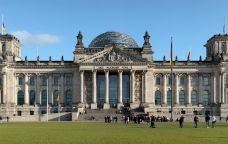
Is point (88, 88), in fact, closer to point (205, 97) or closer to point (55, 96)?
point (55, 96)

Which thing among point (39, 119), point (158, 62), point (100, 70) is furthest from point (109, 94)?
point (39, 119)

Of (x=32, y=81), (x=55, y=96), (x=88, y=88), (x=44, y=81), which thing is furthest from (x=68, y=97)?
(x=32, y=81)

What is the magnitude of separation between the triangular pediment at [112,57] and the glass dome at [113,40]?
12.3 metres

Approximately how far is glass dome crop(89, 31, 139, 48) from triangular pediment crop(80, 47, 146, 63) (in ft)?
40.4

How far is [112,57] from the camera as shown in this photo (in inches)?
5133

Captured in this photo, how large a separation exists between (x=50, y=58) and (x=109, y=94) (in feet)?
64.7

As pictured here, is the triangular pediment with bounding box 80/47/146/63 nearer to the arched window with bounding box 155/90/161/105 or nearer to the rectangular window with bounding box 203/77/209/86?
the arched window with bounding box 155/90/161/105

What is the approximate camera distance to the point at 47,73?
447ft

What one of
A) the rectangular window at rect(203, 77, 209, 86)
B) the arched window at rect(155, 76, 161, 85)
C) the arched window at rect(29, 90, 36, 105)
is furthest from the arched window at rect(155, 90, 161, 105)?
the arched window at rect(29, 90, 36, 105)

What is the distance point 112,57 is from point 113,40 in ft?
49.7

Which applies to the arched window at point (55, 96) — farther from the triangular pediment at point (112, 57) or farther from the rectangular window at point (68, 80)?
the triangular pediment at point (112, 57)

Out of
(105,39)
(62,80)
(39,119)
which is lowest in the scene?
(39,119)

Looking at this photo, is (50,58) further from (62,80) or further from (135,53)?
(135,53)

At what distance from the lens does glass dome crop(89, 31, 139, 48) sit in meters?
144
